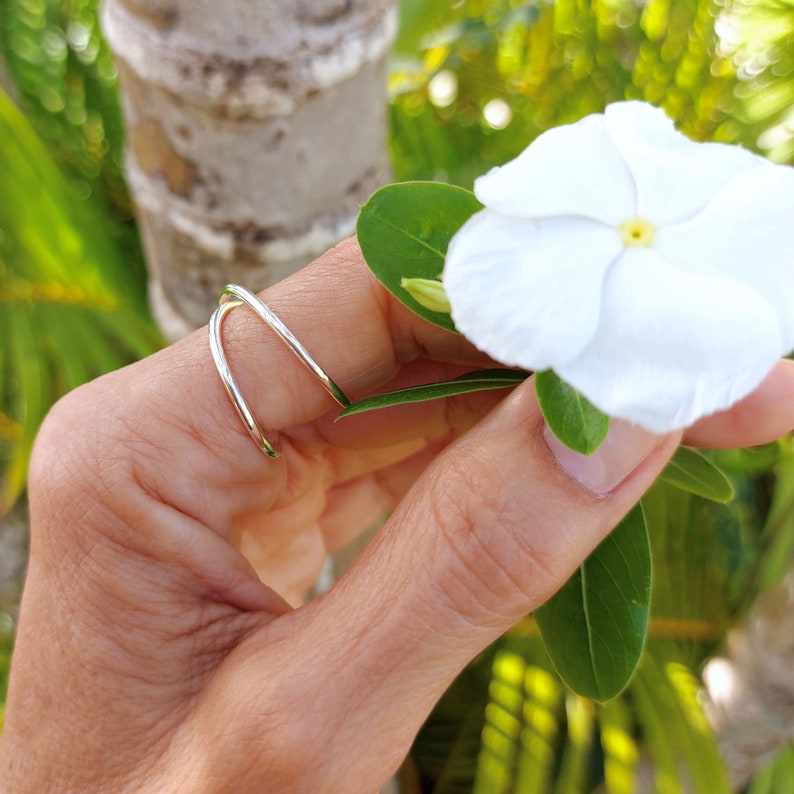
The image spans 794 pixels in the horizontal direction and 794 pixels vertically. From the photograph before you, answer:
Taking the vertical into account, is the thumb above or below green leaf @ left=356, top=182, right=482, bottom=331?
below

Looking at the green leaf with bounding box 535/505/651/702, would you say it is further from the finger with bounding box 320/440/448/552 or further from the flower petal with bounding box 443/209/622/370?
the finger with bounding box 320/440/448/552

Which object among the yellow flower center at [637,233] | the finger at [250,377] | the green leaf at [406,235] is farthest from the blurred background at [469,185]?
the yellow flower center at [637,233]

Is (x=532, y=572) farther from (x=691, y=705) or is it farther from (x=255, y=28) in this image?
(x=691, y=705)

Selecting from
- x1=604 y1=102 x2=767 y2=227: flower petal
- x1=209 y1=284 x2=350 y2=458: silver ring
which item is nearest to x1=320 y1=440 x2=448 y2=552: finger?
x1=209 y1=284 x2=350 y2=458: silver ring

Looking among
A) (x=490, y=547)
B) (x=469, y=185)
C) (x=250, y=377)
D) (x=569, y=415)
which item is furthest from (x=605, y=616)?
(x=469, y=185)

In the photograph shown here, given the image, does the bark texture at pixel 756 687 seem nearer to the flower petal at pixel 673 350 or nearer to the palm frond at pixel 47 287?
the flower petal at pixel 673 350

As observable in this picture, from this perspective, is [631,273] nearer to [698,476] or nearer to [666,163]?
[666,163]
